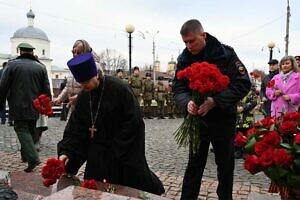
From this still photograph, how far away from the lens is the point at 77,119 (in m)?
3.76

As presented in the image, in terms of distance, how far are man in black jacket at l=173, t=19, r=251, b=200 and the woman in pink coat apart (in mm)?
2578

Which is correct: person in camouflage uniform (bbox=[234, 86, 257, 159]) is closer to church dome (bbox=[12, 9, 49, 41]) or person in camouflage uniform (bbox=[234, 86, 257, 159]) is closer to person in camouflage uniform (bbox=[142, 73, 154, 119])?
person in camouflage uniform (bbox=[142, 73, 154, 119])

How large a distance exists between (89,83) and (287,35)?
2254 centimetres

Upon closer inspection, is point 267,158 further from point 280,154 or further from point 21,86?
point 21,86

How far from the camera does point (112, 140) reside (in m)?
3.65

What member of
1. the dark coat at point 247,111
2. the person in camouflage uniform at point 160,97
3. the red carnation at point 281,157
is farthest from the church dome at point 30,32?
the red carnation at point 281,157

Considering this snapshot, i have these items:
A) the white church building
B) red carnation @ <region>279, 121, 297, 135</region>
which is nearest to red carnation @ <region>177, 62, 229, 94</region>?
red carnation @ <region>279, 121, 297, 135</region>

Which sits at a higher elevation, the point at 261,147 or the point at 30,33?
the point at 30,33

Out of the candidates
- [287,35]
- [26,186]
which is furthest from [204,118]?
[287,35]

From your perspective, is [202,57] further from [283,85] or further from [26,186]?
[283,85]

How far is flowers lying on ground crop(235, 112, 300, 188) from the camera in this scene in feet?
6.89

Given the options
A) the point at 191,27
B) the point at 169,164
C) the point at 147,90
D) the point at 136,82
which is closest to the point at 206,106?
the point at 191,27

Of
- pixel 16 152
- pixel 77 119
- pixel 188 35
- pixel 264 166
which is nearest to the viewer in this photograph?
pixel 264 166

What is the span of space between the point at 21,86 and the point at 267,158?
15.6ft
